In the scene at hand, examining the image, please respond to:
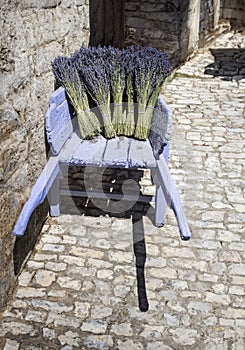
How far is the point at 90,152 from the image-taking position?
135 inches

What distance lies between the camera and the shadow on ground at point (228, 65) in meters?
7.00

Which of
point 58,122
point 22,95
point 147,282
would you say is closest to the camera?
point 22,95

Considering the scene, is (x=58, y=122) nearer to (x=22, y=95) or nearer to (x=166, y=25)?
(x=22, y=95)

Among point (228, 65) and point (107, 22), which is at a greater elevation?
point (107, 22)

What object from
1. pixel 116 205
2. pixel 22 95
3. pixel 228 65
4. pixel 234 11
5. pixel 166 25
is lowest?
pixel 228 65

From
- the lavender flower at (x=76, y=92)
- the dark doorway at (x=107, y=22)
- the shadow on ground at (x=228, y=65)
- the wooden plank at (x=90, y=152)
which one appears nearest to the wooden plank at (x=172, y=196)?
the wooden plank at (x=90, y=152)

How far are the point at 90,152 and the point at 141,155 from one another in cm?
35

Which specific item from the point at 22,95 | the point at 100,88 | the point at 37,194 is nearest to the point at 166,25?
the point at 100,88

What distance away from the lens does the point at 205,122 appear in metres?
5.38

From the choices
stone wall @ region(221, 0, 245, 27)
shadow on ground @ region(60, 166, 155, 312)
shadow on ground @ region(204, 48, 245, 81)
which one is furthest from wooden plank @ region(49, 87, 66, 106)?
stone wall @ region(221, 0, 245, 27)

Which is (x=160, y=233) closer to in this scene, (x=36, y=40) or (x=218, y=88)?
(x=36, y=40)

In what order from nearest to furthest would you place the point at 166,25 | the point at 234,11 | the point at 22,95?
the point at 22,95 < the point at 166,25 < the point at 234,11

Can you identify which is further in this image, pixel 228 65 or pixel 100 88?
pixel 228 65

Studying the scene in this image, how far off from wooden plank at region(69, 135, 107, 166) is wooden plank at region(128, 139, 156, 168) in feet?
0.67
